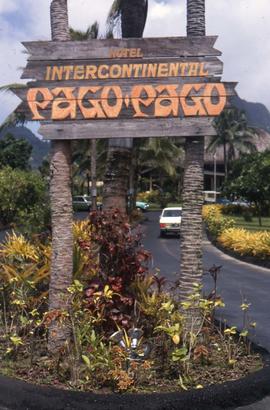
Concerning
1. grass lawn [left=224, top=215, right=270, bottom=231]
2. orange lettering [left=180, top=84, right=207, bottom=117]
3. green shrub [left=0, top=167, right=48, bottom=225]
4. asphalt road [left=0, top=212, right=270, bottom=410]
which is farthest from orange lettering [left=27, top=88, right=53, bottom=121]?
grass lawn [left=224, top=215, right=270, bottom=231]

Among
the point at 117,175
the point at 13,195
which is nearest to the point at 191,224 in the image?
the point at 117,175

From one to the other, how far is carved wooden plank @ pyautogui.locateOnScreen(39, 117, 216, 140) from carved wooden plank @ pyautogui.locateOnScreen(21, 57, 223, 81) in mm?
438

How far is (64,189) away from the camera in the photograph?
5.71 meters

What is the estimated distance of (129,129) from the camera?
19.2 feet

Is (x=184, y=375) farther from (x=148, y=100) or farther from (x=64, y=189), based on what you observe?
(x=148, y=100)

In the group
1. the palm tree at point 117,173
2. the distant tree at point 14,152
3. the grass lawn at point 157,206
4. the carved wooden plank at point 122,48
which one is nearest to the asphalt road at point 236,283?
the palm tree at point 117,173

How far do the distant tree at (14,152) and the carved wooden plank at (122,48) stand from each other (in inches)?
1958

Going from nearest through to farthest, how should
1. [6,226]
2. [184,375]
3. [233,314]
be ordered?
[184,375] → [233,314] → [6,226]

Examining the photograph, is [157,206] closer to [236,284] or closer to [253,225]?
[253,225]

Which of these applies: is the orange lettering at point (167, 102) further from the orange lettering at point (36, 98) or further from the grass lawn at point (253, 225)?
the grass lawn at point (253, 225)

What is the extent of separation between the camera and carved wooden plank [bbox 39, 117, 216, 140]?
579cm

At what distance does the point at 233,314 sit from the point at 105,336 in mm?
3588

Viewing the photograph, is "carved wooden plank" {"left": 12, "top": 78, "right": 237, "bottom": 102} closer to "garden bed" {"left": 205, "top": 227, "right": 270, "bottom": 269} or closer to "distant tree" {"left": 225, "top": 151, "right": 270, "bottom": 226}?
"garden bed" {"left": 205, "top": 227, "right": 270, "bottom": 269}

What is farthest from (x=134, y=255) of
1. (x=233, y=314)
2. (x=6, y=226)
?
(x=6, y=226)
